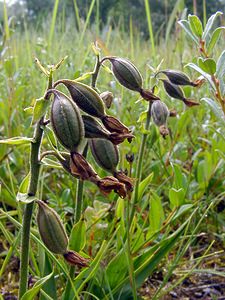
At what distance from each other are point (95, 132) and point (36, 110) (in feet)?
0.34

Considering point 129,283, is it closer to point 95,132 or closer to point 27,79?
point 95,132

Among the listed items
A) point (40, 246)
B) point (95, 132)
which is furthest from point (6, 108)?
point (95, 132)

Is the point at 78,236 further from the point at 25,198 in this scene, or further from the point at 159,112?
the point at 159,112

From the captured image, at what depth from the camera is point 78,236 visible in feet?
3.33

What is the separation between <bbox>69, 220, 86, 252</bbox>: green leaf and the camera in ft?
3.27

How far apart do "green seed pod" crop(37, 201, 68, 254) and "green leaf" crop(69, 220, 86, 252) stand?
17 cm

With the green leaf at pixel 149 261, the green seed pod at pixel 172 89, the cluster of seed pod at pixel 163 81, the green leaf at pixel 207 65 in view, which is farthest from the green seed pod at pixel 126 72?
the green leaf at pixel 149 261

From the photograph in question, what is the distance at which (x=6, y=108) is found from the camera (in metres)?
1.97

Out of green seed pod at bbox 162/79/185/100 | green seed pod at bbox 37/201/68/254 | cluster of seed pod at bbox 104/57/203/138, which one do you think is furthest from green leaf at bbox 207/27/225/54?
green seed pod at bbox 37/201/68/254

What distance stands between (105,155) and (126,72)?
0.23 m

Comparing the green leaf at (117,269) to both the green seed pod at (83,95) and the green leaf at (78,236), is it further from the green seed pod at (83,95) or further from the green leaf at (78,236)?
the green seed pod at (83,95)

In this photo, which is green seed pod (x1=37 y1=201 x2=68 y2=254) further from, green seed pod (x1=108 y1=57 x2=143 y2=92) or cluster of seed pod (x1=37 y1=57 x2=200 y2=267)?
green seed pod (x1=108 y1=57 x2=143 y2=92)

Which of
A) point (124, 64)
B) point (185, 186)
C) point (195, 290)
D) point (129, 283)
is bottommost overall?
point (195, 290)

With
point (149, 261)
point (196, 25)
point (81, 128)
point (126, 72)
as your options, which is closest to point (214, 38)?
point (196, 25)
